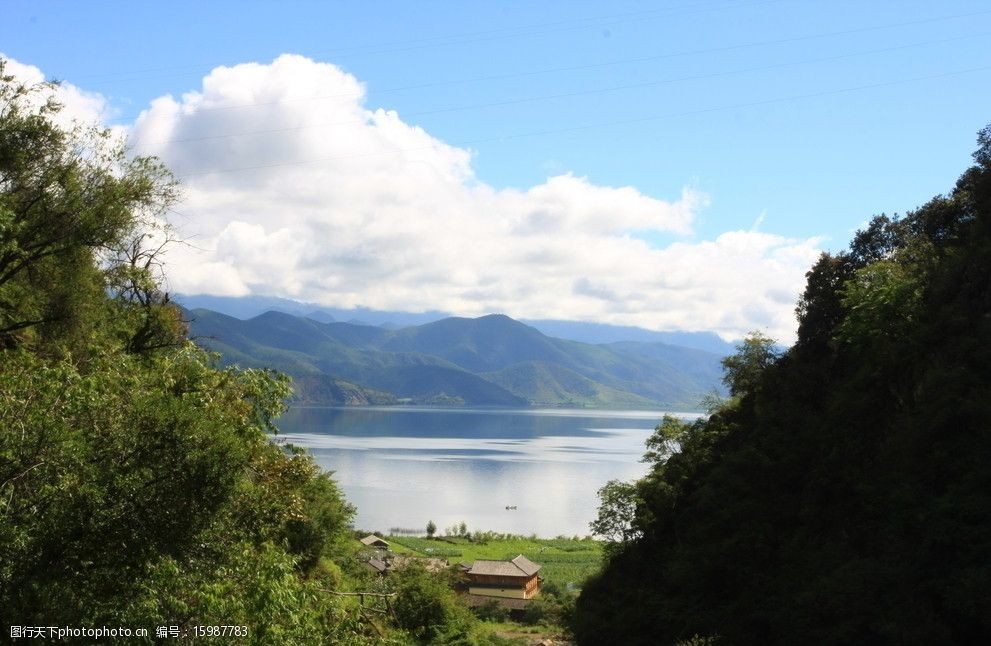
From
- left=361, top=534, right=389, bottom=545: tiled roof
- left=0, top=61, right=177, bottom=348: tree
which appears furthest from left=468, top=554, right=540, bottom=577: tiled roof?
left=0, top=61, right=177, bottom=348: tree

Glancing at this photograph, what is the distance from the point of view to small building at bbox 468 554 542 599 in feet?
183

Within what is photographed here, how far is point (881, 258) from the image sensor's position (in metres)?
35.9

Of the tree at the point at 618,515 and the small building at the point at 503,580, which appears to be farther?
the small building at the point at 503,580

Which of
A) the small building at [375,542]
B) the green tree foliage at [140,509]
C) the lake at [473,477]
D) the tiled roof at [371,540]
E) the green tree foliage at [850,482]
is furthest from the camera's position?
the lake at [473,477]

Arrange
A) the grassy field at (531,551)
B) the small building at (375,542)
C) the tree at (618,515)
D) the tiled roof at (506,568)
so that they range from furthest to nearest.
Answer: the grassy field at (531,551) → the small building at (375,542) → the tiled roof at (506,568) → the tree at (618,515)

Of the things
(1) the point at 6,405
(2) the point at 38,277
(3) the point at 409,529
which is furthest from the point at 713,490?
→ (3) the point at 409,529

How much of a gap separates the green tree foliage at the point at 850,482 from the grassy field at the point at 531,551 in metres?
28.0

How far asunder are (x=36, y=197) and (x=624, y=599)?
90.0ft

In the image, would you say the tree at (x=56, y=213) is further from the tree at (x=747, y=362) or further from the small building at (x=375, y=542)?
the small building at (x=375, y=542)

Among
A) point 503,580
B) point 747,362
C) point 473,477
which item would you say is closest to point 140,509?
point 747,362

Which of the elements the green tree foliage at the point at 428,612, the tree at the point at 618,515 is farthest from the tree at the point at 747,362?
the green tree foliage at the point at 428,612

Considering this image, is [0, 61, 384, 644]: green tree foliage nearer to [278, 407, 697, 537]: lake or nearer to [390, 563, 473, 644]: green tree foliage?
[390, 563, 473, 644]: green tree foliage

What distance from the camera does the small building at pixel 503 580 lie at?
183 feet

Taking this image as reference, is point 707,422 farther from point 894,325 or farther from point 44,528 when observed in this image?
point 44,528
